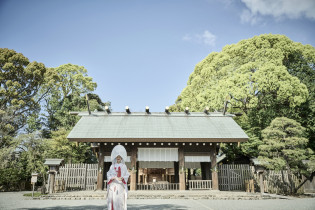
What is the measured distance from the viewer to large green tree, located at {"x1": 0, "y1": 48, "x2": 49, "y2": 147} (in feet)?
56.9

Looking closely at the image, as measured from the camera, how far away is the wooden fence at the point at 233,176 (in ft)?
42.2

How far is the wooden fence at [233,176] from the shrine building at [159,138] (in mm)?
927

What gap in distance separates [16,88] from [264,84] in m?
21.7

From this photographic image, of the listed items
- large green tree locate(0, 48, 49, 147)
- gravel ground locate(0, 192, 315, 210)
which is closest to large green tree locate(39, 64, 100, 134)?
large green tree locate(0, 48, 49, 147)

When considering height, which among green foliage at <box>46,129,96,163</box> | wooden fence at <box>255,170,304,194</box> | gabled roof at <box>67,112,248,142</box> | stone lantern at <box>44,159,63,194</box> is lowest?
wooden fence at <box>255,170,304,194</box>

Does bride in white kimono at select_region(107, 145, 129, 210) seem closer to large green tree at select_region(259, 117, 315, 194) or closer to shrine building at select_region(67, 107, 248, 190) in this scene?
shrine building at select_region(67, 107, 248, 190)

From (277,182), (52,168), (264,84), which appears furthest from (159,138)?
(264,84)

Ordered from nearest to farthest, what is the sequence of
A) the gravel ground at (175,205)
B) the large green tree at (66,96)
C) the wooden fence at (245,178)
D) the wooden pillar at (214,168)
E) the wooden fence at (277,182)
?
the gravel ground at (175,205) → the wooden fence at (277,182) → the wooden pillar at (214,168) → the wooden fence at (245,178) → the large green tree at (66,96)

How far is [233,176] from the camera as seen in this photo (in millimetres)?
13008

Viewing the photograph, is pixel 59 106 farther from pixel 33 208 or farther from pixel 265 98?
pixel 265 98

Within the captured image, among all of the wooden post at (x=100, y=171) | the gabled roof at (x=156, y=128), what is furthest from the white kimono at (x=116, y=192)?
the wooden post at (x=100, y=171)

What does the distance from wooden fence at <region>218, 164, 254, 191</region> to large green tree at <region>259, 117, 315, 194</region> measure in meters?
2.20

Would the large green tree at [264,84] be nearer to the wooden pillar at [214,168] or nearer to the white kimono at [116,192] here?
the wooden pillar at [214,168]

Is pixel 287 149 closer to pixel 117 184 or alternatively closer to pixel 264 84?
pixel 264 84
